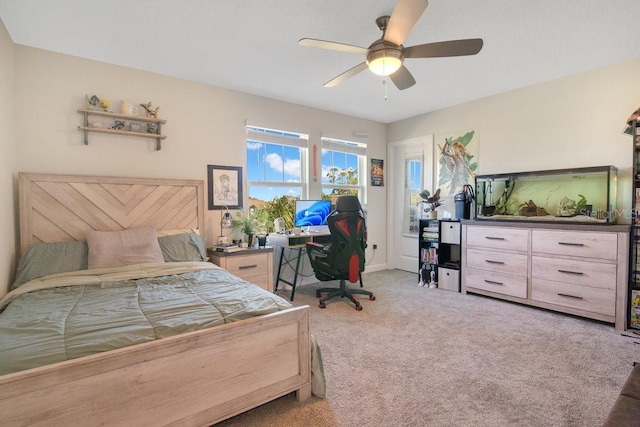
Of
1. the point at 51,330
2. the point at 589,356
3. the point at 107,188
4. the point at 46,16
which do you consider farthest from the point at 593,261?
the point at 46,16

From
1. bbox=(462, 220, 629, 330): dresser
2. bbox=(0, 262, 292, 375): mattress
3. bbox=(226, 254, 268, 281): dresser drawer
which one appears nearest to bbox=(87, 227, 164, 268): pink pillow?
bbox=(0, 262, 292, 375): mattress

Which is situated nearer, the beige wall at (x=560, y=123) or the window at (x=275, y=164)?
the beige wall at (x=560, y=123)

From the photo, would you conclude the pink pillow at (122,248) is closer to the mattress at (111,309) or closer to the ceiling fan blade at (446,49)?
the mattress at (111,309)

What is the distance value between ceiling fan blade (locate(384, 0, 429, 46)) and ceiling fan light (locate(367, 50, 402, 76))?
0.08 m

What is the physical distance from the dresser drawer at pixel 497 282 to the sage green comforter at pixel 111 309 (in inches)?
108

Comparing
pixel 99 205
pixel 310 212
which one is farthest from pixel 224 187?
pixel 99 205

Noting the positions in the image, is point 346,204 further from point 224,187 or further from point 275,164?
point 224,187

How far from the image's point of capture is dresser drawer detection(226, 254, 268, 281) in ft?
10.6

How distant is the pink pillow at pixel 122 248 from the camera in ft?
8.22

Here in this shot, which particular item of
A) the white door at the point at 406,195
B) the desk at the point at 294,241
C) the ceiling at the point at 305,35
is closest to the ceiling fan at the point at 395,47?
the ceiling at the point at 305,35

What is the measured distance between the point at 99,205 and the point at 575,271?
184 inches

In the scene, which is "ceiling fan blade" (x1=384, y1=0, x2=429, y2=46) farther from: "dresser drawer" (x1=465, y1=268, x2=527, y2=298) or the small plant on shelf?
"dresser drawer" (x1=465, y1=268, x2=527, y2=298)

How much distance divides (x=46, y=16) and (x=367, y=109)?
3.55 meters

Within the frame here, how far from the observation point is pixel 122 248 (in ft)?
8.50
